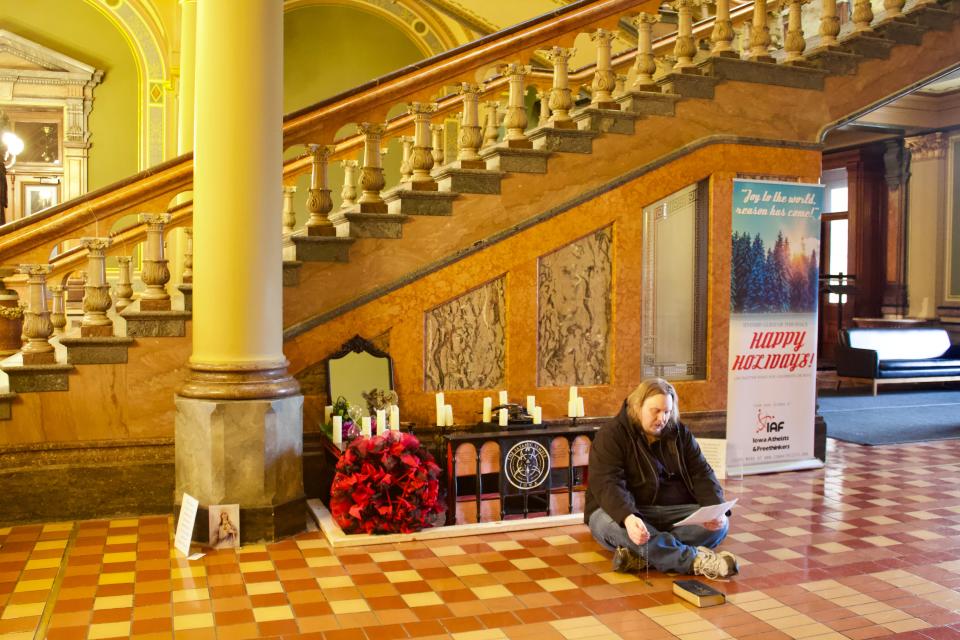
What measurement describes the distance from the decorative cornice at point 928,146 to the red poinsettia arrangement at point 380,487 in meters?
11.3

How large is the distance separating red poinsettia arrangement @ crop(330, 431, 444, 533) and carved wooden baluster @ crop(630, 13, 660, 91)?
3195mm

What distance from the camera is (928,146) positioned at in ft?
44.3

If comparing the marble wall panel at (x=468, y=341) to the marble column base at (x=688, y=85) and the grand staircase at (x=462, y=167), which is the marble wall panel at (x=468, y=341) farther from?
the marble column base at (x=688, y=85)

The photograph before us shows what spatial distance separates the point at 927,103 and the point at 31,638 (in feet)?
43.4

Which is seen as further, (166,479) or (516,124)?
(516,124)

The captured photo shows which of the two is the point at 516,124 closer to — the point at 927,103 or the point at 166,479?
the point at 166,479

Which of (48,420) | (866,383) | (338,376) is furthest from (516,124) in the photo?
(866,383)

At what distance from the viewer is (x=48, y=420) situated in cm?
526

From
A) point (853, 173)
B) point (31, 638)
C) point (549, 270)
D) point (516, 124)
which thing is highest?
point (853, 173)

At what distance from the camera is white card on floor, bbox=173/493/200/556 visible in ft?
15.5

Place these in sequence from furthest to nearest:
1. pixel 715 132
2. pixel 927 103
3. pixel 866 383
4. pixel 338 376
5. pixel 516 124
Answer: pixel 927 103 → pixel 866 383 → pixel 715 132 → pixel 516 124 → pixel 338 376

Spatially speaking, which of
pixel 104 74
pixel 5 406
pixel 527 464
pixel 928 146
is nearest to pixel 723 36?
pixel 527 464

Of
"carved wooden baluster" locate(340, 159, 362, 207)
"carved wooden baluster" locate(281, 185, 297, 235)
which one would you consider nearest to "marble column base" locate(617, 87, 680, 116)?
"carved wooden baluster" locate(340, 159, 362, 207)

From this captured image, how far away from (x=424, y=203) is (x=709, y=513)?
8.89 ft
